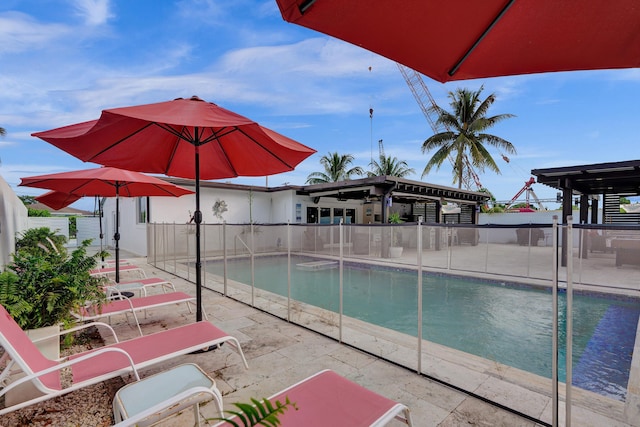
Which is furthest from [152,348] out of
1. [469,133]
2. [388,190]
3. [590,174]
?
[469,133]

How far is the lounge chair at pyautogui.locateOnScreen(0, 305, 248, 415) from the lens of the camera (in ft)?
6.20

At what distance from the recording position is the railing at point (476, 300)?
109 inches

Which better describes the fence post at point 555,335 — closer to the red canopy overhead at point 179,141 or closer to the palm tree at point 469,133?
the red canopy overhead at point 179,141

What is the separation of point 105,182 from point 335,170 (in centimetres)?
2213

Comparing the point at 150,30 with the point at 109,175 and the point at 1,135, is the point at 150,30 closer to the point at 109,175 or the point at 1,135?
the point at 109,175

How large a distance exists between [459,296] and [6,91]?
1440 cm

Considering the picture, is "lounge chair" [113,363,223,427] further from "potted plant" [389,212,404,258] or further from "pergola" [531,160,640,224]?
"pergola" [531,160,640,224]

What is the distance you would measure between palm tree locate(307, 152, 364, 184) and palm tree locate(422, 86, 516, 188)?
8.49 metres

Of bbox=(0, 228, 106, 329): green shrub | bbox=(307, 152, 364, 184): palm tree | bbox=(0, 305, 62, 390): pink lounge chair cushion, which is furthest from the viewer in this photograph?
bbox=(307, 152, 364, 184): palm tree

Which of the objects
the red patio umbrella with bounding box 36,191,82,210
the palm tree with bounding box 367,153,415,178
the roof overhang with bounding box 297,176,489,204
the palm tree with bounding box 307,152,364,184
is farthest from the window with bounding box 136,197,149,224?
the palm tree with bounding box 367,153,415,178

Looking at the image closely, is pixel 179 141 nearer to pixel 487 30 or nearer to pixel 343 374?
pixel 343 374

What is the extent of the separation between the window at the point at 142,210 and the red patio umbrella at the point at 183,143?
9.59 m

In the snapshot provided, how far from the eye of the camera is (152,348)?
105 inches

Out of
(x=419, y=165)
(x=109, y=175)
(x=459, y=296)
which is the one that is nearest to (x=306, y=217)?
(x=459, y=296)
